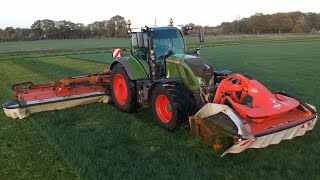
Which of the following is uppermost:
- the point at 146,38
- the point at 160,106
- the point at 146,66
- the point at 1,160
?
the point at 146,38

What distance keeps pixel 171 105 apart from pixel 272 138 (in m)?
1.94

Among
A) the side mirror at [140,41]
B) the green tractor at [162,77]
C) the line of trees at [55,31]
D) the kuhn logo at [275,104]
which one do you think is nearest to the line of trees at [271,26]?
the line of trees at [55,31]

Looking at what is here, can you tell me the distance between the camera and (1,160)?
5742mm

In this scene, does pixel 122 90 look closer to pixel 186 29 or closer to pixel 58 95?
pixel 58 95

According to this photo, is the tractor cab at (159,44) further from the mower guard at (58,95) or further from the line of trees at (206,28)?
the line of trees at (206,28)

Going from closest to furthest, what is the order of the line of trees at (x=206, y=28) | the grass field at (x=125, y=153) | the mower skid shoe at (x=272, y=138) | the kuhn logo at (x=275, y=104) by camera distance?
the grass field at (x=125, y=153) → the mower skid shoe at (x=272, y=138) → the kuhn logo at (x=275, y=104) → the line of trees at (x=206, y=28)

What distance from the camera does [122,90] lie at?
351 inches

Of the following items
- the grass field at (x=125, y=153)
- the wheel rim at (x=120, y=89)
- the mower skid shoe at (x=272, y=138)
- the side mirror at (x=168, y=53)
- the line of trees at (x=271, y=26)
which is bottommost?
the grass field at (x=125, y=153)

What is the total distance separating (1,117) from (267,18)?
103101 millimetres

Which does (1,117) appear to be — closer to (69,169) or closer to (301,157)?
(69,169)

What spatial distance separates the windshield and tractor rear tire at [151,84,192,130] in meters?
1.23

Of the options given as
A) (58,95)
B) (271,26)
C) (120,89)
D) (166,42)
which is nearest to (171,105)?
(166,42)

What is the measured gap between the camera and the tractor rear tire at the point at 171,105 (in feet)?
A: 20.9

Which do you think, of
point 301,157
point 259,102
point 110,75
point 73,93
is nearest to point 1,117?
point 73,93
